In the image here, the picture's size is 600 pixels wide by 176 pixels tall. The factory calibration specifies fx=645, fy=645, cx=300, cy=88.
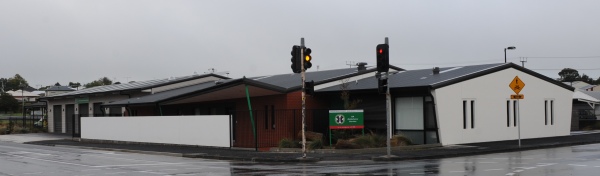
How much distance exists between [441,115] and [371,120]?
3.76 meters

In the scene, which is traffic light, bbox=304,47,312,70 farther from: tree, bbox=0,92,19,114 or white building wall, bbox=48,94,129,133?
tree, bbox=0,92,19,114

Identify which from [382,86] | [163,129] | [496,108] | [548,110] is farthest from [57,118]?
[382,86]

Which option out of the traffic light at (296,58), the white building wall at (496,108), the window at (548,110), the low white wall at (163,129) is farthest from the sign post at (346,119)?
the window at (548,110)

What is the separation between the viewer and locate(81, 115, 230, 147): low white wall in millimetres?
30297

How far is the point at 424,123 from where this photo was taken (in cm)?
2880

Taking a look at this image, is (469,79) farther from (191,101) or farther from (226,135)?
(191,101)

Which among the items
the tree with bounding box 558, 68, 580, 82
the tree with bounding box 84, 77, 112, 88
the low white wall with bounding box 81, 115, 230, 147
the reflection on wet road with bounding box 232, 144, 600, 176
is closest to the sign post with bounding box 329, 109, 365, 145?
the low white wall with bounding box 81, 115, 230, 147

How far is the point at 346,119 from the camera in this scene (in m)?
27.9

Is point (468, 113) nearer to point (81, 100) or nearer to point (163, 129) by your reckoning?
point (163, 129)

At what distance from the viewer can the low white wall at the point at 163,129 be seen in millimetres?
30297

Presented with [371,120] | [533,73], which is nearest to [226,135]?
[371,120]

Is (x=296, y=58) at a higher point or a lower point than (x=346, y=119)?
higher

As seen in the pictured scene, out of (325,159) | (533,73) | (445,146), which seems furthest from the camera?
(533,73)

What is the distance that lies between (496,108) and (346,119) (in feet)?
28.0
